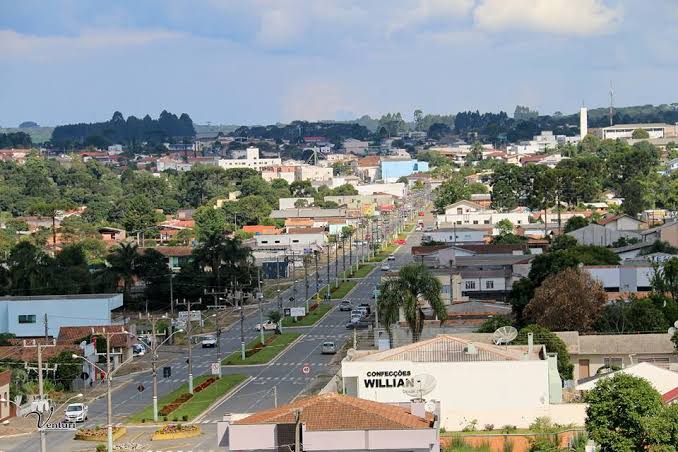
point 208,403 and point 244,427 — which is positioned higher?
point 244,427

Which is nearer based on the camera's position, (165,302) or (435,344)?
(435,344)

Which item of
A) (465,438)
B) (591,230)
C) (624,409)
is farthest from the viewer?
(591,230)

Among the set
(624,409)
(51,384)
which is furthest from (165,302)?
(624,409)

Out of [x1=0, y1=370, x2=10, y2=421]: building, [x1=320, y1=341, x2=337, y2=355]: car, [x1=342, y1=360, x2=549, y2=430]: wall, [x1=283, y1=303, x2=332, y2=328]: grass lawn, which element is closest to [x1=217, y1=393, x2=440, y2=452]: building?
Result: [x1=342, y1=360, x2=549, y2=430]: wall

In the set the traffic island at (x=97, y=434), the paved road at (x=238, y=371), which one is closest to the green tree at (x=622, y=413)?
the traffic island at (x=97, y=434)

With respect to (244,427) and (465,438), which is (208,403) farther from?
(244,427)

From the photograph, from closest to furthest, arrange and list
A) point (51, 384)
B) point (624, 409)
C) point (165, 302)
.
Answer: point (624, 409), point (51, 384), point (165, 302)

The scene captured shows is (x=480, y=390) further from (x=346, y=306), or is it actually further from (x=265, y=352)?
(x=346, y=306)
